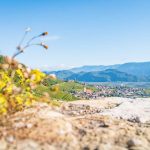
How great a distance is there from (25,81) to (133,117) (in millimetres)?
4738

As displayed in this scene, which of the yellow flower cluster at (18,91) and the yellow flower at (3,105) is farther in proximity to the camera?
the yellow flower cluster at (18,91)

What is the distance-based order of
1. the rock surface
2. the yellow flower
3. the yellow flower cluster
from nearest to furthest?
the rock surface → the yellow flower → the yellow flower cluster

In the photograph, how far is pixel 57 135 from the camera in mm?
6891

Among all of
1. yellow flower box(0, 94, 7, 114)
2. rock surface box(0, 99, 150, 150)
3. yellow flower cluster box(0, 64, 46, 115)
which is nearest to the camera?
rock surface box(0, 99, 150, 150)

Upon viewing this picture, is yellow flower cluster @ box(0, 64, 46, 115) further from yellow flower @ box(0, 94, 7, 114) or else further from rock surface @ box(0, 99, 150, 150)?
rock surface @ box(0, 99, 150, 150)

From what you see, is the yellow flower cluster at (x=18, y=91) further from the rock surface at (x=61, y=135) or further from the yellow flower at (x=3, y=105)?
the rock surface at (x=61, y=135)

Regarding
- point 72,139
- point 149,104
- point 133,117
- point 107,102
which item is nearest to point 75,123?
point 72,139

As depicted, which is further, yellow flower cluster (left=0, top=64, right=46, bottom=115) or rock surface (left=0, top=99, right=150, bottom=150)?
yellow flower cluster (left=0, top=64, right=46, bottom=115)

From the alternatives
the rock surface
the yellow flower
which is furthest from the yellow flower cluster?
the rock surface

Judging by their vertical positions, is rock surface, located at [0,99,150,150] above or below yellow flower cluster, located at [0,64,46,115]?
below

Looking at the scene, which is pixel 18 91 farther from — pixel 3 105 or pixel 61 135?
pixel 61 135

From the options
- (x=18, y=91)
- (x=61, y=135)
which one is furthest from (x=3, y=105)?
(x=61, y=135)

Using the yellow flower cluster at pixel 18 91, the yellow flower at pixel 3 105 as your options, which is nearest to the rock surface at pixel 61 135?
the yellow flower at pixel 3 105

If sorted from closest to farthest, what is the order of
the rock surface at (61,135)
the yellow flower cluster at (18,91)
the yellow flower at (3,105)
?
the rock surface at (61,135)
the yellow flower at (3,105)
the yellow flower cluster at (18,91)
